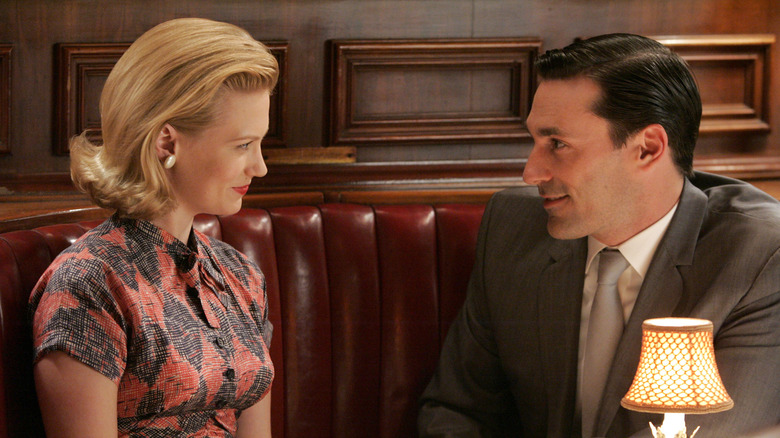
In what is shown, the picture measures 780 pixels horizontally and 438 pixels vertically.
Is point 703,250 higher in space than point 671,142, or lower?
lower

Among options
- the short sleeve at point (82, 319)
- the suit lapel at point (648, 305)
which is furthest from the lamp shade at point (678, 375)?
the short sleeve at point (82, 319)

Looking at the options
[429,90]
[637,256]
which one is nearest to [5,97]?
[429,90]

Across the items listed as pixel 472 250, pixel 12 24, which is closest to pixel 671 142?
pixel 472 250

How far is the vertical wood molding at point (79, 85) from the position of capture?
2250mm

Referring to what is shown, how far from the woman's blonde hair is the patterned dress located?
72mm

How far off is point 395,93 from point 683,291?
3.40 feet

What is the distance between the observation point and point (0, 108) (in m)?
2.21

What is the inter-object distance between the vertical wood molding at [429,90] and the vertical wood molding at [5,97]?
84 centimetres

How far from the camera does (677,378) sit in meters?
1.42

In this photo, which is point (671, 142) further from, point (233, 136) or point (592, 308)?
point (233, 136)

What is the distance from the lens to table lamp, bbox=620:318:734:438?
1.41 metres

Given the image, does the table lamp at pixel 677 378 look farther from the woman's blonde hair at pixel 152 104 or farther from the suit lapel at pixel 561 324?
the woman's blonde hair at pixel 152 104

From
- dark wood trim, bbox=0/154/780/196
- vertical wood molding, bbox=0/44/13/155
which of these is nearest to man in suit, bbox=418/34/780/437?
dark wood trim, bbox=0/154/780/196

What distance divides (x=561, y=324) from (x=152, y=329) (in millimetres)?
962
